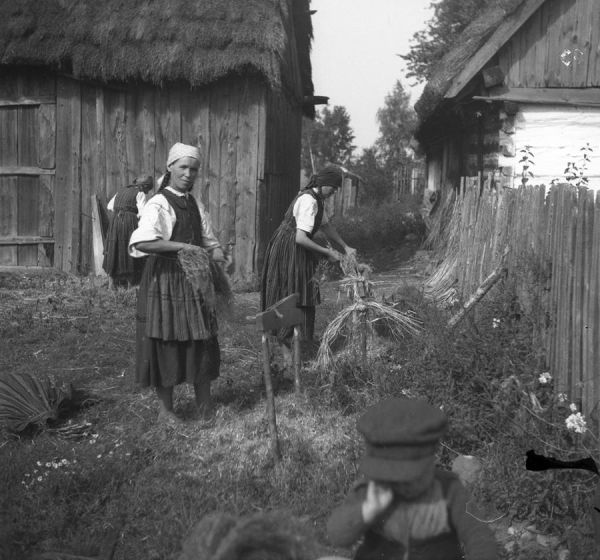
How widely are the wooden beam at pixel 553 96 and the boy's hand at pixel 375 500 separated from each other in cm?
929

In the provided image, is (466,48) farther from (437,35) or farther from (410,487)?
(437,35)

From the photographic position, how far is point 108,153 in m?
10.4

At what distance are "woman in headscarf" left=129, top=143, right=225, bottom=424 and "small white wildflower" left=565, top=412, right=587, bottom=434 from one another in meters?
2.17

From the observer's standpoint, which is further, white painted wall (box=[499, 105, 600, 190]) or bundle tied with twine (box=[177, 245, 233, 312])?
white painted wall (box=[499, 105, 600, 190])

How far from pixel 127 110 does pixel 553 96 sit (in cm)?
580

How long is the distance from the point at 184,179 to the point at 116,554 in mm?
2166

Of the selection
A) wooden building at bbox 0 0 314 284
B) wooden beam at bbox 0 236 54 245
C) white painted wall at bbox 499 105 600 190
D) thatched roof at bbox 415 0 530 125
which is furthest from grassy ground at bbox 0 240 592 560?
thatched roof at bbox 415 0 530 125

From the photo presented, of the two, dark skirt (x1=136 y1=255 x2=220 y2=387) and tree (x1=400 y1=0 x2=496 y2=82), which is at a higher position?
tree (x1=400 y1=0 x2=496 y2=82)

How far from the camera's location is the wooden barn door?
410 inches

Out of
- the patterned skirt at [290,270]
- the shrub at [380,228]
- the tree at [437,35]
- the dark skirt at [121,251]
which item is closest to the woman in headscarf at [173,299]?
the patterned skirt at [290,270]

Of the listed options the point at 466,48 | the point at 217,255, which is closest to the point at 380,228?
the point at 466,48

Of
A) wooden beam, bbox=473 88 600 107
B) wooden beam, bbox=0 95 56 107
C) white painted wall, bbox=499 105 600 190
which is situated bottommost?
white painted wall, bbox=499 105 600 190

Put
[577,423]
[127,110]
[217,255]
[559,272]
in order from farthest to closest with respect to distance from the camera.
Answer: [127,110] < [217,255] < [559,272] < [577,423]

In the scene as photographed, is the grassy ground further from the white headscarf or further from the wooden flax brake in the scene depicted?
the white headscarf
